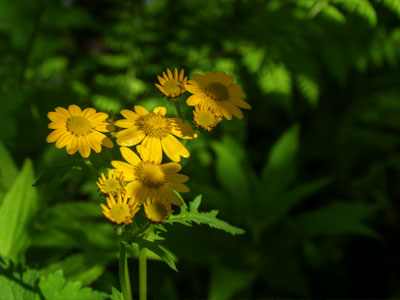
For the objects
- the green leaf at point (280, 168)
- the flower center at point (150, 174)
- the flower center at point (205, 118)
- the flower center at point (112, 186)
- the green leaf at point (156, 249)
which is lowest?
the green leaf at point (156, 249)

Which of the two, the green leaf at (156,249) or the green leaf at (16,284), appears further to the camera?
the green leaf at (16,284)

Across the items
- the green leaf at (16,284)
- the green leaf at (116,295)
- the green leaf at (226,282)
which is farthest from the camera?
the green leaf at (226,282)

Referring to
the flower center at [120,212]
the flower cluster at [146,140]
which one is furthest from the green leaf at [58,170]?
the flower center at [120,212]

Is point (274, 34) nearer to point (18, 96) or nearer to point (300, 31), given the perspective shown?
point (300, 31)

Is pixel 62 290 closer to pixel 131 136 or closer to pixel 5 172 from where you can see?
pixel 131 136

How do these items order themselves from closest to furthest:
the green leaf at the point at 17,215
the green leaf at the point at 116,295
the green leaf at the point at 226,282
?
the green leaf at the point at 116,295, the green leaf at the point at 17,215, the green leaf at the point at 226,282

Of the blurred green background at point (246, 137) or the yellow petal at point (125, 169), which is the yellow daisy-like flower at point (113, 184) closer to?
the yellow petal at point (125, 169)

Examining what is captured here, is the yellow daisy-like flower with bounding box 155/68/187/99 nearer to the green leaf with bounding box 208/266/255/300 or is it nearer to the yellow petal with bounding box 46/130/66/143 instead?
the yellow petal with bounding box 46/130/66/143

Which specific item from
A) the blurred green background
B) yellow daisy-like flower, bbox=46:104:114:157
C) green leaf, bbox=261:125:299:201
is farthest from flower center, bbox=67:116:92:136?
green leaf, bbox=261:125:299:201
